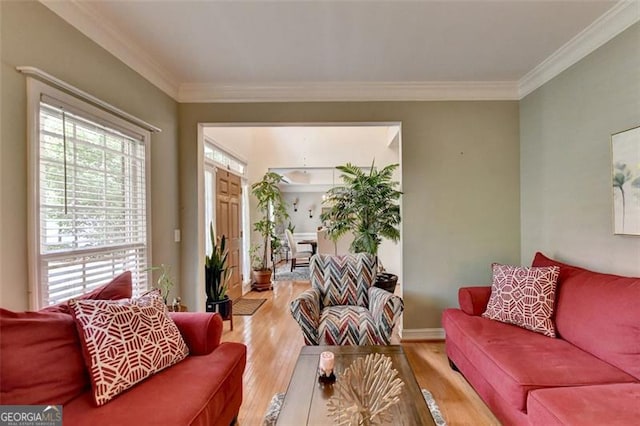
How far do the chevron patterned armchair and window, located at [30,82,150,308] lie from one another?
1.38 m

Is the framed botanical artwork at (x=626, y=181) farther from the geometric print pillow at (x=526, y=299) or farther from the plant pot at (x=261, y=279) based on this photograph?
the plant pot at (x=261, y=279)

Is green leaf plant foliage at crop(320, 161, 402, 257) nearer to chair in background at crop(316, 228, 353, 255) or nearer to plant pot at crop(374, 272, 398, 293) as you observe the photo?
plant pot at crop(374, 272, 398, 293)

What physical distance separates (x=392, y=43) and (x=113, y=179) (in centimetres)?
234

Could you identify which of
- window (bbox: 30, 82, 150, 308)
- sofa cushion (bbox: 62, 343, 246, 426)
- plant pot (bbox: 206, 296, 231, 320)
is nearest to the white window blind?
window (bbox: 30, 82, 150, 308)

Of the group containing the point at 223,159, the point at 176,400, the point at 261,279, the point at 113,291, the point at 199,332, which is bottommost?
the point at 261,279

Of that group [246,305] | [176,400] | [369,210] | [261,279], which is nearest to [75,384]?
[176,400]

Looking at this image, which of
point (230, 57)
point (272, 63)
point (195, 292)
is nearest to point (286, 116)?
point (272, 63)

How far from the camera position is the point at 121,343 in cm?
139

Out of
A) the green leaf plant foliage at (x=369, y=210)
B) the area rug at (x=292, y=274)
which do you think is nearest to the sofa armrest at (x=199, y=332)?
the green leaf plant foliage at (x=369, y=210)

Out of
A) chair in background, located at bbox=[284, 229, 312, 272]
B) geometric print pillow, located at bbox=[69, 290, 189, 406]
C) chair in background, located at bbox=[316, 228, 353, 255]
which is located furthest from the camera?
chair in background, located at bbox=[284, 229, 312, 272]

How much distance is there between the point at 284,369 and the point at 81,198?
1.97m

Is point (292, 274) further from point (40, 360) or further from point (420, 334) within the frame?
point (40, 360)

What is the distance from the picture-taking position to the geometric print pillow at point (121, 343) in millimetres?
1303

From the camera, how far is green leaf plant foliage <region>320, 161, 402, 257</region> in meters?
3.39
